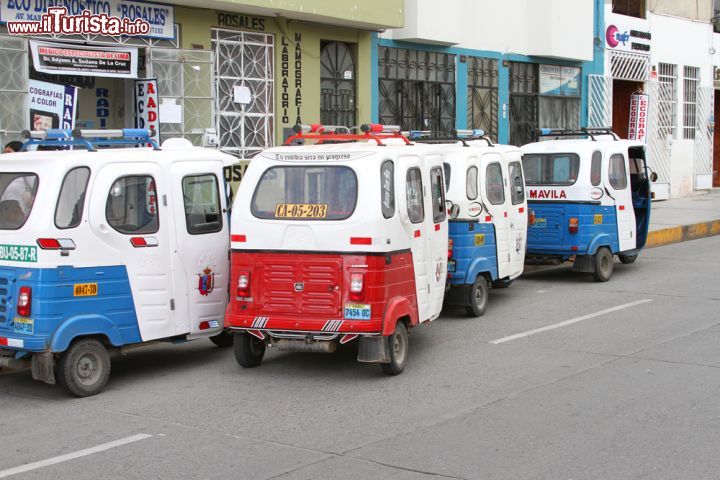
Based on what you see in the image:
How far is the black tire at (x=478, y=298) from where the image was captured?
38.4 ft

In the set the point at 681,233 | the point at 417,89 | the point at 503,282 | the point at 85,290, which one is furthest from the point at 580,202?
the point at 85,290

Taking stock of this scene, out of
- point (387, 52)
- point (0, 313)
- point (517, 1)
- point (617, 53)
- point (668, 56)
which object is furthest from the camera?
point (668, 56)

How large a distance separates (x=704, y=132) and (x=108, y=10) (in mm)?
21601

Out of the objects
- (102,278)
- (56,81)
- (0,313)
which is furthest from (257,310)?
(56,81)

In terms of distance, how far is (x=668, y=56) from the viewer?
28.4 m

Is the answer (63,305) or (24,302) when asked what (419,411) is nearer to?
(63,305)

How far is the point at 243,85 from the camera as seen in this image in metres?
17.0

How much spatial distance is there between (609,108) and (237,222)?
19650 mm

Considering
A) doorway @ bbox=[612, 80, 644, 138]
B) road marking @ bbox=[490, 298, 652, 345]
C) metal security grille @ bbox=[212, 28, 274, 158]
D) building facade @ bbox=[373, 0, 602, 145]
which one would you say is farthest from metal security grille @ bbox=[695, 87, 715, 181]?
road marking @ bbox=[490, 298, 652, 345]

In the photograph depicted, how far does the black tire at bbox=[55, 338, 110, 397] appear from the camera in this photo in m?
8.05

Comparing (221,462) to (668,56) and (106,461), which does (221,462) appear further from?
(668,56)

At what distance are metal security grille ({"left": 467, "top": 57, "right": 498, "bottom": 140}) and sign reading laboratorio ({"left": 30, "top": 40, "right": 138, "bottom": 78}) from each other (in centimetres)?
930

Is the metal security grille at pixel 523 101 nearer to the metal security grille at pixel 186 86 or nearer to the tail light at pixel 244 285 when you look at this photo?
the metal security grille at pixel 186 86

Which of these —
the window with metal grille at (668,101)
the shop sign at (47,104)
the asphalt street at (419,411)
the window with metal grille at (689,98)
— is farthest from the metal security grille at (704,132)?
the shop sign at (47,104)
